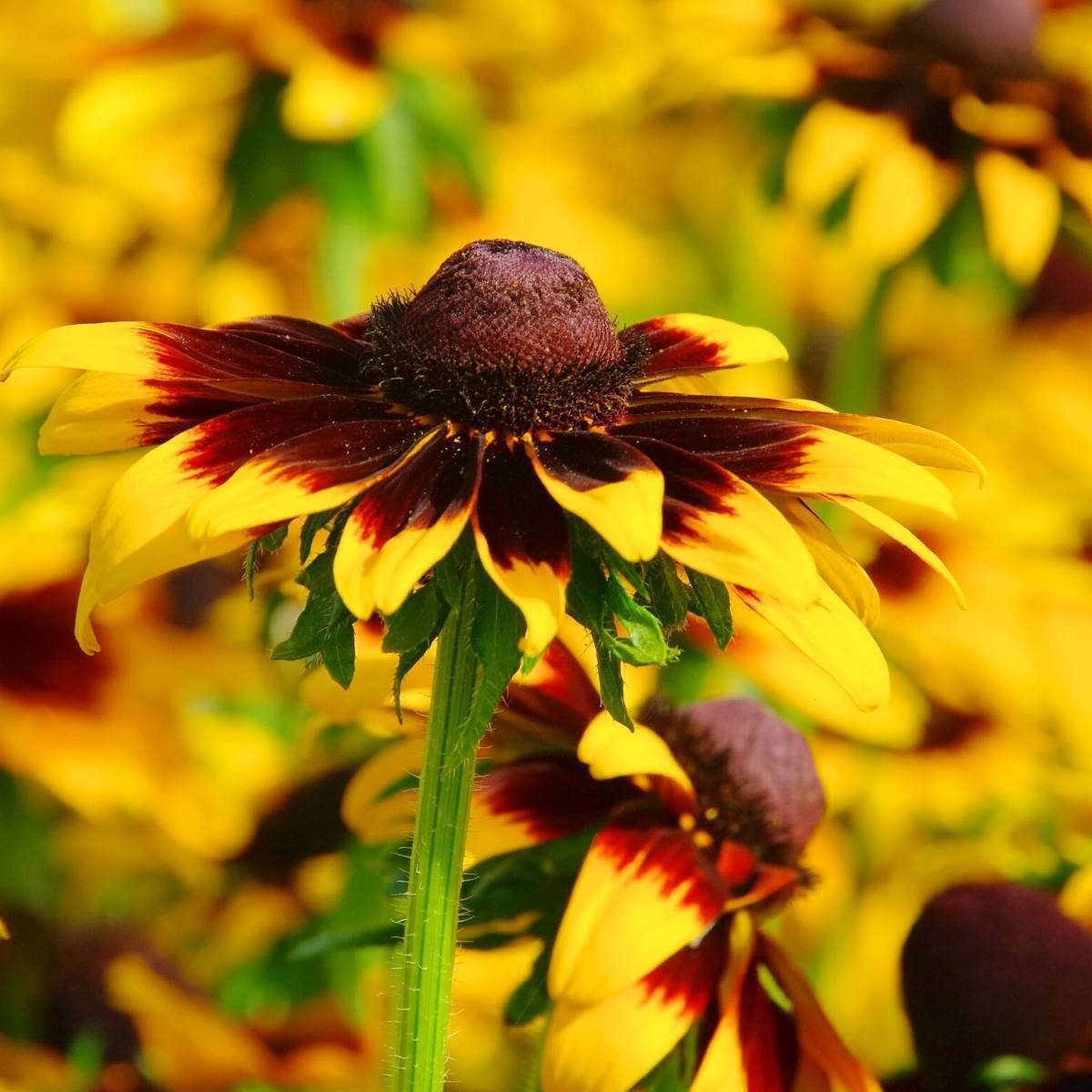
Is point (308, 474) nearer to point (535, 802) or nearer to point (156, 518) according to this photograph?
point (156, 518)

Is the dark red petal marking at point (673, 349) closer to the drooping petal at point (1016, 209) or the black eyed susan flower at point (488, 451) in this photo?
the black eyed susan flower at point (488, 451)

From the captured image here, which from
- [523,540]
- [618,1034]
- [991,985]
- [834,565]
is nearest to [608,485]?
[523,540]

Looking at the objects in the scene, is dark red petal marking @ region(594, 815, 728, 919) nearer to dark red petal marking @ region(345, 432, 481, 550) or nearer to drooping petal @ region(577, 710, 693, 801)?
drooping petal @ region(577, 710, 693, 801)

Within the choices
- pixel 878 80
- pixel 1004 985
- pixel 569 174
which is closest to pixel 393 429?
pixel 1004 985

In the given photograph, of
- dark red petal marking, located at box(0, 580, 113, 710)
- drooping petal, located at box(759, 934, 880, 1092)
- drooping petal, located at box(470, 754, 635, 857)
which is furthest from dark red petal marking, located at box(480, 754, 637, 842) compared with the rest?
dark red petal marking, located at box(0, 580, 113, 710)

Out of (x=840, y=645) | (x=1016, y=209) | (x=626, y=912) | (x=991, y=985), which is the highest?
(x=1016, y=209)

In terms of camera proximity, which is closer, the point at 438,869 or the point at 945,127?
the point at 438,869
